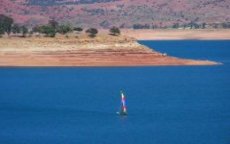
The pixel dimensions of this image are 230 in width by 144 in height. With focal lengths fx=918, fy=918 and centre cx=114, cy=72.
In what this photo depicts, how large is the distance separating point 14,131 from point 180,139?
31.1ft

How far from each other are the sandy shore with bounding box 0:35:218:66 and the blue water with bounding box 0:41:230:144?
815 centimetres

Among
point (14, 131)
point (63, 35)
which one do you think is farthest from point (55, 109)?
point (63, 35)

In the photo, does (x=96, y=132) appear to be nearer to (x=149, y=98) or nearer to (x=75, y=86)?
(x=149, y=98)

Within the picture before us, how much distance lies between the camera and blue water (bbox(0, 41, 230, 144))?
47875 millimetres

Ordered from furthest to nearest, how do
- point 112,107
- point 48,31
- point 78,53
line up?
point 48,31 < point 78,53 < point 112,107

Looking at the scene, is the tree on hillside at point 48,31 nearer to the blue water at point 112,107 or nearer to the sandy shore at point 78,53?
the sandy shore at point 78,53

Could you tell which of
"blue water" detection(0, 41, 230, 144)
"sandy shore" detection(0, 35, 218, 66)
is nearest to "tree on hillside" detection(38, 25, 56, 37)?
"sandy shore" detection(0, 35, 218, 66)

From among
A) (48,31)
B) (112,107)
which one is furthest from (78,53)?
(112,107)

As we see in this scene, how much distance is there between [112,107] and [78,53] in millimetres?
47842

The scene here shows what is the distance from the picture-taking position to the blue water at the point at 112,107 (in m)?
47.9

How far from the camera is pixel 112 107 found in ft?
203

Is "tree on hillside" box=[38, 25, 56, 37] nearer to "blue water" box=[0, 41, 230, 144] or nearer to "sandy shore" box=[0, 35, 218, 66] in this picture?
"sandy shore" box=[0, 35, 218, 66]

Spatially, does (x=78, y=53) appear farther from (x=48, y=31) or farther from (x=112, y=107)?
(x=112, y=107)

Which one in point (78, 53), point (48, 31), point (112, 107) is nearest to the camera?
point (112, 107)
